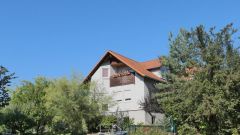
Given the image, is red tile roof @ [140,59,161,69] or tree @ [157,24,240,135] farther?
red tile roof @ [140,59,161,69]

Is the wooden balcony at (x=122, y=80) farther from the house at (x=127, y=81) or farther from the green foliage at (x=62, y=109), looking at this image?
the green foliage at (x=62, y=109)

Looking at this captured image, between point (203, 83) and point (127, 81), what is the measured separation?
68.1ft

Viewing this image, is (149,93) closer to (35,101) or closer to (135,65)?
(135,65)

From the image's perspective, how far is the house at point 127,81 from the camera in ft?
149

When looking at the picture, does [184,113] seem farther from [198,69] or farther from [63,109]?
[63,109]

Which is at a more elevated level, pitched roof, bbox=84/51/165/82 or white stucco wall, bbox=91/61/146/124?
pitched roof, bbox=84/51/165/82

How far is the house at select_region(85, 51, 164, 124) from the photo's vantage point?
45.6 metres

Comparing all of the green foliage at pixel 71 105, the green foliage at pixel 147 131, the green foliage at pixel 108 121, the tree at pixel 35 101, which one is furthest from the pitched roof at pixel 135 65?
the green foliage at pixel 147 131

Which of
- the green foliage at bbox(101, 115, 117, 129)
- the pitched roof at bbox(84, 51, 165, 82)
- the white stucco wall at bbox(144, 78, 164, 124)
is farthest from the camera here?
the pitched roof at bbox(84, 51, 165, 82)

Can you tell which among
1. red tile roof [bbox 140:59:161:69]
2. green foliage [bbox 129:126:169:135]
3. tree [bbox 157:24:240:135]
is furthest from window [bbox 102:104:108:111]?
tree [bbox 157:24:240:135]

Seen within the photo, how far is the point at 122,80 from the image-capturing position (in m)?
48.0

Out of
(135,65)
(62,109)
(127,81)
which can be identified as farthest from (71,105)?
(135,65)

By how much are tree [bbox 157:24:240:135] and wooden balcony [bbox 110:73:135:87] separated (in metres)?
16.8

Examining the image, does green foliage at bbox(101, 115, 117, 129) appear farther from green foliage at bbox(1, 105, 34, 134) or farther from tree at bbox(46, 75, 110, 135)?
green foliage at bbox(1, 105, 34, 134)
